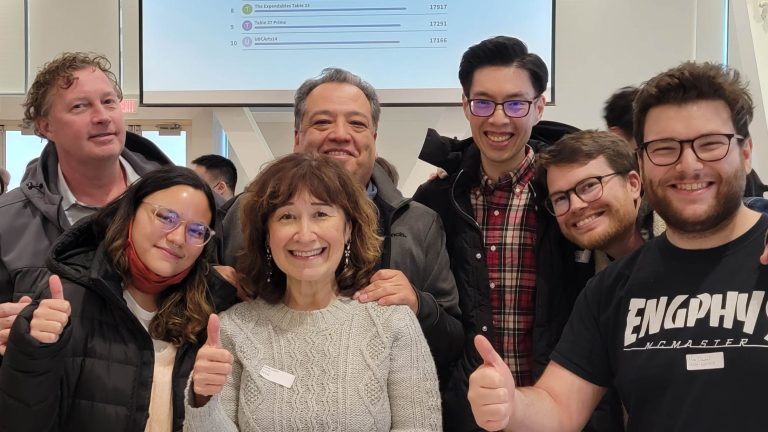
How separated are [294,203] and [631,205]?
3.52 ft

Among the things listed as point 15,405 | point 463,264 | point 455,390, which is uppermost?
point 463,264

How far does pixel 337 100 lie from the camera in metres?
2.42

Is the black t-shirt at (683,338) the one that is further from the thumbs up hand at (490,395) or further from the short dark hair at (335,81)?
the short dark hair at (335,81)

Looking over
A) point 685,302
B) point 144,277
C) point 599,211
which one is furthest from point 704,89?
point 144,277

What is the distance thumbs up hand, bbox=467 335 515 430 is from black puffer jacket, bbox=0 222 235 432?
0.88 meters

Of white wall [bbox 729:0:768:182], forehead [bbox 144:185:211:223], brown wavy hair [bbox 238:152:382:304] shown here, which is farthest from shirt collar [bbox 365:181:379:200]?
white wall [bbox 729:0:768:182]

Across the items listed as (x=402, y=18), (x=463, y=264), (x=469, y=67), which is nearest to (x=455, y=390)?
(x=463, y=264)

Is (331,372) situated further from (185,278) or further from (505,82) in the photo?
(505,82)

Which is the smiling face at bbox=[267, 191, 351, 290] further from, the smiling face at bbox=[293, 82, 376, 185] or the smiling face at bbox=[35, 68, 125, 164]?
the smiling face at bbox=[35, 68, 125, 164]

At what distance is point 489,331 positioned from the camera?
93.7 inches

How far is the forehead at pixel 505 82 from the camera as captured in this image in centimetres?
246

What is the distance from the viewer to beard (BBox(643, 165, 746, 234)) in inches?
62.9

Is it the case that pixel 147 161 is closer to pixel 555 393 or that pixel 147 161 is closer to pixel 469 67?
pixel 469 67

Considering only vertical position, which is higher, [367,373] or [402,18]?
[402,18]
